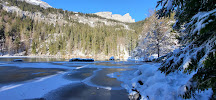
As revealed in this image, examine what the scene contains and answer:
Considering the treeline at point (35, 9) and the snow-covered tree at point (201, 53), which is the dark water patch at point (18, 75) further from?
the treeline at point (35, 9)

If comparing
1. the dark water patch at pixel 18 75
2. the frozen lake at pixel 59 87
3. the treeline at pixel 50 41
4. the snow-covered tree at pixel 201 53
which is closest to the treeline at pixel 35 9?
the treeline at pixel 50 41

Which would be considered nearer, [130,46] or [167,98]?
[167,98]

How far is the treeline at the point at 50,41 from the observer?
94.6 metres

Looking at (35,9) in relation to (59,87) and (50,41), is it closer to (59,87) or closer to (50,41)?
(50,41)

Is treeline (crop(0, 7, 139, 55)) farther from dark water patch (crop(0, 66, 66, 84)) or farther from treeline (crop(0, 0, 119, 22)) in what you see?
dark water patch (crop(0, 66, 66, 84))

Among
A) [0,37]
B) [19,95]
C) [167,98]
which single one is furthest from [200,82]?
[0,37]

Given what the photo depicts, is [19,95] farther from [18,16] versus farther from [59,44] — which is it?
[18,16]

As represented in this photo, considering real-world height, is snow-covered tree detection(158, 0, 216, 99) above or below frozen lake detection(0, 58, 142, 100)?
above

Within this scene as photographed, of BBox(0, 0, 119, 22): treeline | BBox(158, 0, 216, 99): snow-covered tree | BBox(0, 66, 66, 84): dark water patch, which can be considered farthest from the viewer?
BBox(0, 0, 119, 22): treeline

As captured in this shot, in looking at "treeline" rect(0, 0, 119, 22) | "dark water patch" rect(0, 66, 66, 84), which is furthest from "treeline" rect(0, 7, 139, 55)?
"dark water patch" rect(0, 66, 66, 84)

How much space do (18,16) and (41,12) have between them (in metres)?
35.9

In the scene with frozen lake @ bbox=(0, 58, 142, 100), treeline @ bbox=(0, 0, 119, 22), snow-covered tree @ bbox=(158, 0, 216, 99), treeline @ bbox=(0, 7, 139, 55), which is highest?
treeline @ bbox=(0, 0, 119, 22)

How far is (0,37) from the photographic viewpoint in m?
97.5

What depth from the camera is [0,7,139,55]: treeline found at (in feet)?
310
